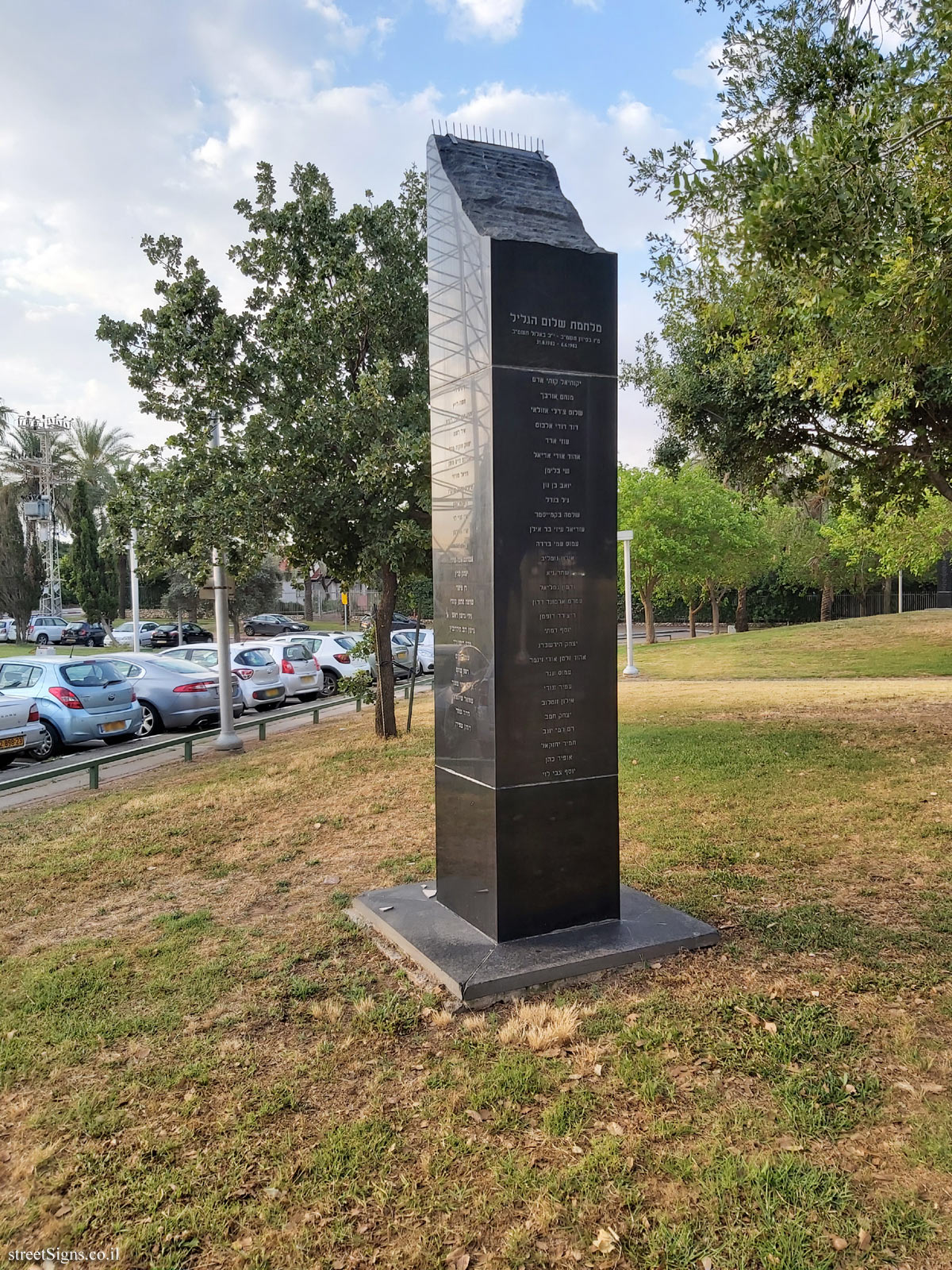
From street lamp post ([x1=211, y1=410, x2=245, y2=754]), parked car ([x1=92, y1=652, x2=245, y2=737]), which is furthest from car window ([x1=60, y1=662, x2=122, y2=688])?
street lamp post ([x1=211, y1=410, x2=245, y2=754])

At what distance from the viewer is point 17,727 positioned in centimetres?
1120

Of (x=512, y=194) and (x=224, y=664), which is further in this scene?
(x=224, y=664)

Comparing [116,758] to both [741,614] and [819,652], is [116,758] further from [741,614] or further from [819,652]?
[741,614]

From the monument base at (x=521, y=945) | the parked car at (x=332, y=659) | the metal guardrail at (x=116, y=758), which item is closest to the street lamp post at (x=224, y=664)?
the metal guardrail at (x=116, y=758)

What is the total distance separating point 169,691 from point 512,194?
1163 cm

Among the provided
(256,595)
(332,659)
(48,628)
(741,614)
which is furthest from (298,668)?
(48,628)

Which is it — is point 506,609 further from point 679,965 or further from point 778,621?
point 778,621

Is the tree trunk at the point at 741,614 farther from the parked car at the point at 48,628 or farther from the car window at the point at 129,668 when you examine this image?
the parked car at the point at 48,628

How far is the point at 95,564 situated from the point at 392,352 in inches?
1438

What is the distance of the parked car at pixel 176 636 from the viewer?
1553 inches

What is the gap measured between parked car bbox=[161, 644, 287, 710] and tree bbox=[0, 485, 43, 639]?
28576 mm

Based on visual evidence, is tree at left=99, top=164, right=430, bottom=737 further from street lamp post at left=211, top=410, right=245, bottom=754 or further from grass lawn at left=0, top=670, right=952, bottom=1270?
grass lawn at left=0, top=670, right=952, bottom=1270

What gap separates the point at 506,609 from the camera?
4.29 m

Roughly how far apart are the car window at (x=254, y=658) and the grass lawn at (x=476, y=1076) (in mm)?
10597
